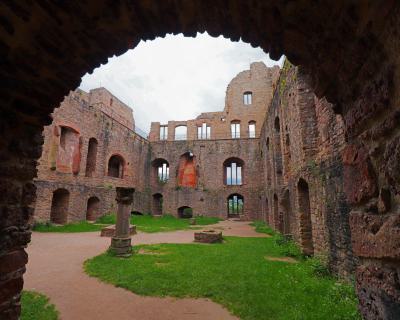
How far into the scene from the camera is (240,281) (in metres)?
4.96

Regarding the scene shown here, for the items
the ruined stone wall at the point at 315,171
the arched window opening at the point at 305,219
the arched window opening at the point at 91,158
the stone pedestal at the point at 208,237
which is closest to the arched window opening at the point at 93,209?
the arched window opening at the point at 91,158

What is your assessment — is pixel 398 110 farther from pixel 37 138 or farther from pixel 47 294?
pixel 47 294

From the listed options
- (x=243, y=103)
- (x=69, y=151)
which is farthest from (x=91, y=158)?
(x=243, y=103)

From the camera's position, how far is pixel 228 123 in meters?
27.8

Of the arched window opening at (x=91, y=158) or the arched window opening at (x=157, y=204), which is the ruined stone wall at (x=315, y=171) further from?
the arched window opening at (x=157, y=204)

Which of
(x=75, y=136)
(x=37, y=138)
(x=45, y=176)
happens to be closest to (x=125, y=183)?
(x=75, y=136)

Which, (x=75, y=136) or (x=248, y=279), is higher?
(x=75, y=136)

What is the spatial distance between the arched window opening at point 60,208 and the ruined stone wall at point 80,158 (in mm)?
234

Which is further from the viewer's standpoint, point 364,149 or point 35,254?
point 35,254

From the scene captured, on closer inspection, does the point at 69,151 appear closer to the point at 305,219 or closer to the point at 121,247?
the point at 121,247

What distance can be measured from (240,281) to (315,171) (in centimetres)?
327

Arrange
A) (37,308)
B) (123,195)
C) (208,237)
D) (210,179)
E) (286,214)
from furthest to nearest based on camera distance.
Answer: (210,179), (208,237), (286,214), (123,195), (37,308)

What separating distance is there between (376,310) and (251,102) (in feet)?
91.4

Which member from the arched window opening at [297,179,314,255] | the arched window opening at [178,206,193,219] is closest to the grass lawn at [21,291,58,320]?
the arched window opening at [297,179,314,255]
